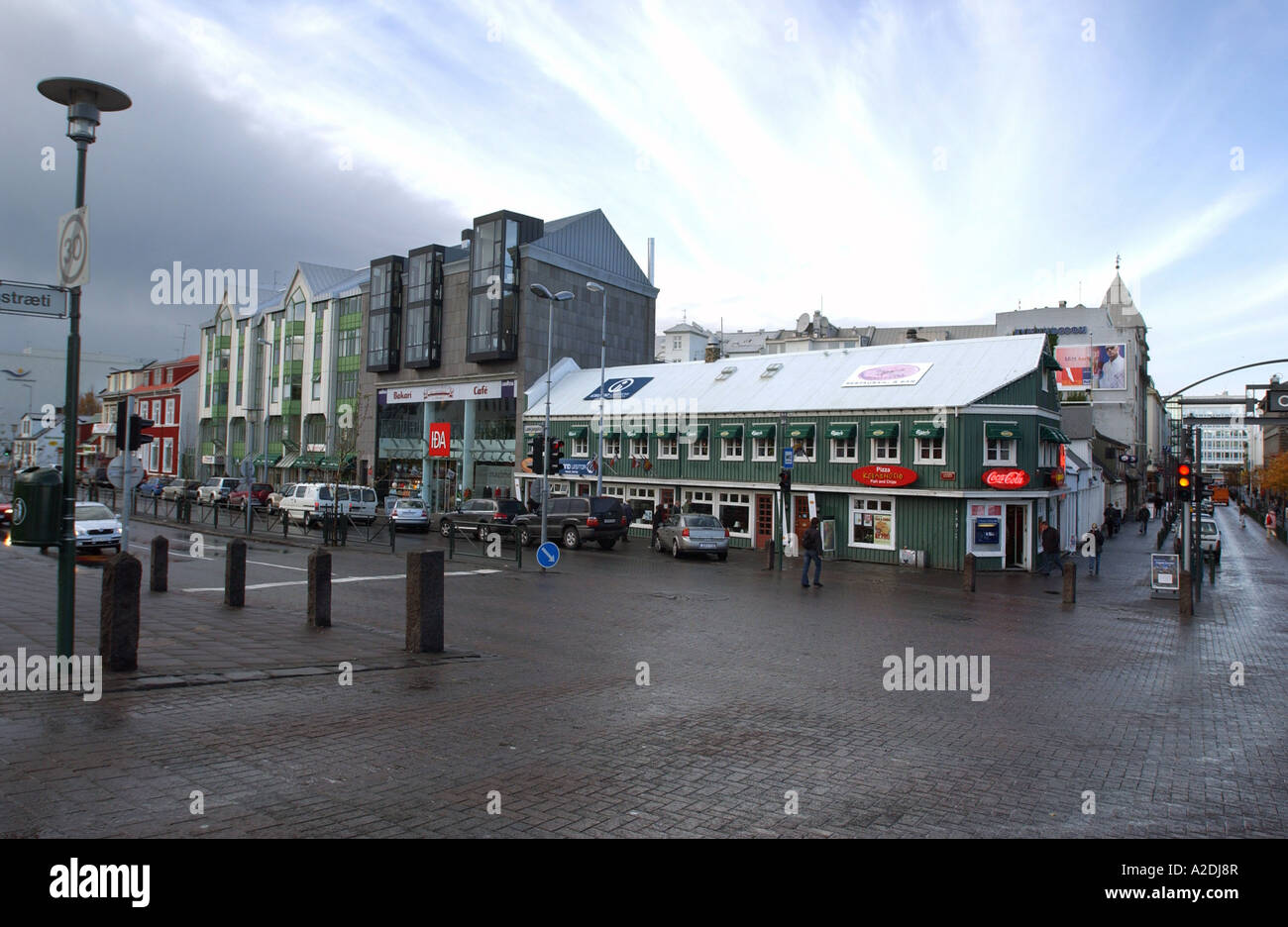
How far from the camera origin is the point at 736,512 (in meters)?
33.7

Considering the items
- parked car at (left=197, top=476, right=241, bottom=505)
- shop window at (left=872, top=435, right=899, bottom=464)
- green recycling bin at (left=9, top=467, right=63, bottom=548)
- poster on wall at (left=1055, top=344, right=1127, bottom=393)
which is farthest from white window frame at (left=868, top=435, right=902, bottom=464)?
poster on wall at (left=1055, top=344, right=1127, bottom=393)

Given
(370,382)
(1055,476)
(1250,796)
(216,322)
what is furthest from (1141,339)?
(1250,796)

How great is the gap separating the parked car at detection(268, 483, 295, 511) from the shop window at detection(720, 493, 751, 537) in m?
19.2

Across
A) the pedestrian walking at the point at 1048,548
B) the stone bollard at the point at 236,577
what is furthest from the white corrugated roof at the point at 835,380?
the stone bollard at the point at 236,577

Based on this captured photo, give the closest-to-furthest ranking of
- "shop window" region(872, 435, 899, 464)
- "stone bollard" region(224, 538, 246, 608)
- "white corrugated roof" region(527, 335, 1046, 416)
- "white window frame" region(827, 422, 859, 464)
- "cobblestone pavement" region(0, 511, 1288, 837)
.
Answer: "cobblestone pavement" region(0, 511, 1288, 837)
"stone bollard" region(224, 538, 246, 608)
"shop window" region(872, 435, 899, 464)
"white corrugated roof" region(527, 335, 1046, 416)
"white window frame" region(827, 422, 859, 464)

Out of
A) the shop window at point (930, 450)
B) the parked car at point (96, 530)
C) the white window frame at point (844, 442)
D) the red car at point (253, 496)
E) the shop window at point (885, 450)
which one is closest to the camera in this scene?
Result: the parked car at point (96, 530)

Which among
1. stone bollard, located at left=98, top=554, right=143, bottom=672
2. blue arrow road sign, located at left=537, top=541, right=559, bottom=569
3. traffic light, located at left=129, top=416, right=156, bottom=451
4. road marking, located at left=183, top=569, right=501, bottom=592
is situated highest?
traffic light, located at left=129, top=416, right=156, bottom=451

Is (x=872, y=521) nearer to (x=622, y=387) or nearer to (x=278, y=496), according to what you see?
(x=622, y=387)

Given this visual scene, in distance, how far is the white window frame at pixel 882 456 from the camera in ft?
93.8

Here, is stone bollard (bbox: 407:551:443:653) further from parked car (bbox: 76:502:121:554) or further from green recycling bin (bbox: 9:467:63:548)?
parked car (bbox: 76:502:121:554)

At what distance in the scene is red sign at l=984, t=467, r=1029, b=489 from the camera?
26.6 meters

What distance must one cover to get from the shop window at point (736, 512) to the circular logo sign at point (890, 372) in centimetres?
646

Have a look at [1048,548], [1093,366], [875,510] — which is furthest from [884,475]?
[1093,366]

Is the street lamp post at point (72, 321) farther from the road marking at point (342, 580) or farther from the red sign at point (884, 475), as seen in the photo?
the red sign at point (884, 475)
